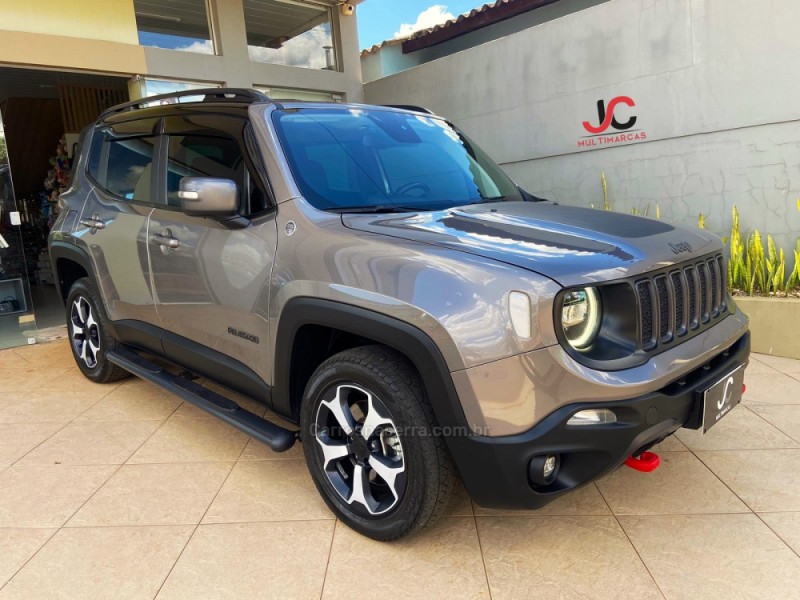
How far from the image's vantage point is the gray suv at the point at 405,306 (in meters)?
1.92

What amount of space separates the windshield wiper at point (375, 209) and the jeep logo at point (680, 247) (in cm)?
104

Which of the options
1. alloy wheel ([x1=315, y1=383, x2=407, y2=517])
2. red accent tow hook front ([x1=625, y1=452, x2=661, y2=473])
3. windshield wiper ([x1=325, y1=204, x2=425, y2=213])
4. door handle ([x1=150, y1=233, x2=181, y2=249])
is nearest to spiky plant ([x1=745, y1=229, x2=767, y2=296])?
red accent tow hook front ([x1=625, y1=452, x2=661, y2=473])

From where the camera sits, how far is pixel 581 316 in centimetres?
198

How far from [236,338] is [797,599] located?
2412 millimetres

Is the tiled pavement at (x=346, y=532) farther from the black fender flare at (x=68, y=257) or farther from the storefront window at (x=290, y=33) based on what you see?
the storefront window at (x=290, y=33)

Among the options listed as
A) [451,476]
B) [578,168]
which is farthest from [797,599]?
[578,168]

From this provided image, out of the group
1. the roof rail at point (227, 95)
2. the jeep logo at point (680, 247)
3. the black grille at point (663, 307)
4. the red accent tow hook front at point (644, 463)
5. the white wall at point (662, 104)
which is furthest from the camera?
the white wall at point (662, 104)

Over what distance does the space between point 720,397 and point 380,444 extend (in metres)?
1.30

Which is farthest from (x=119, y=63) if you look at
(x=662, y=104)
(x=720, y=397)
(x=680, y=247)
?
(x=720, y=397)

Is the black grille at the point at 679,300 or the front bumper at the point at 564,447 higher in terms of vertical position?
the black grille at the point at 679,300

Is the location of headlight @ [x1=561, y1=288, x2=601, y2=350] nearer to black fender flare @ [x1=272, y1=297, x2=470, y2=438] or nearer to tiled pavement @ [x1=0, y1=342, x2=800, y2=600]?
black fender flare @ [x1=272, y1=297, x2=470, y2=438]

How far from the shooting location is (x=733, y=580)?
2139mm

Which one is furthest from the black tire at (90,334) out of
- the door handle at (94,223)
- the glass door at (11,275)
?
the glass door at (11,275)

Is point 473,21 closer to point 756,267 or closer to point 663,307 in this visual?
point 756,267
